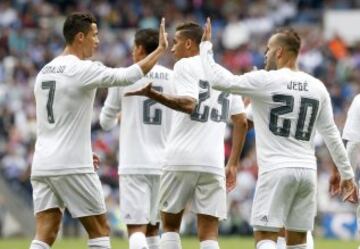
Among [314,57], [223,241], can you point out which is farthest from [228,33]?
[223,241]

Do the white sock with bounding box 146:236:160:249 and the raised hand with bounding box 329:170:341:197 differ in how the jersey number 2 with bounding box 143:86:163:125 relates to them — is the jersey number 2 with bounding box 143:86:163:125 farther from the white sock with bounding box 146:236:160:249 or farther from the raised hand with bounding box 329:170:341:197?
the raised hand with bounding box 329:170:341:197

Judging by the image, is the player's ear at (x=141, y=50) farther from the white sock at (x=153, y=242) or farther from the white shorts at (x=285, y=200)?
the white shorts at (x=285, y=200)

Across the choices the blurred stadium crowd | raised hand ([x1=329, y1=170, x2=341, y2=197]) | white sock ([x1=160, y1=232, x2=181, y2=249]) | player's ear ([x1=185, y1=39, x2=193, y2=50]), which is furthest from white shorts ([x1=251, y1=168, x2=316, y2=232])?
the blurred stadium crowd

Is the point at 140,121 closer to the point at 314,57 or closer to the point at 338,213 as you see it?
the point at 338,213

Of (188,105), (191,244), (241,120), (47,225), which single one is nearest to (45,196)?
(47,225)

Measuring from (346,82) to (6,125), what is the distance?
7.83 metres

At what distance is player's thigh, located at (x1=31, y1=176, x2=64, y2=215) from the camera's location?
1266 centimetres

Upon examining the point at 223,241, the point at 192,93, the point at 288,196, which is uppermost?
the point at 192,93

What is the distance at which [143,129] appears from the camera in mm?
14000

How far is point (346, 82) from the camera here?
102ft

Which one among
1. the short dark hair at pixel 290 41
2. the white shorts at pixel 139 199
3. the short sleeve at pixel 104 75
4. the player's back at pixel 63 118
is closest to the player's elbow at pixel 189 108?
the short sleeve at pixel 104 75

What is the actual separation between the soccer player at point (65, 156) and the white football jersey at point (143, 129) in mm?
1336

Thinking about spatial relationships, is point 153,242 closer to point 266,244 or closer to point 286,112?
point 266,244

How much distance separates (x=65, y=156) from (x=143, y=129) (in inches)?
63.1
